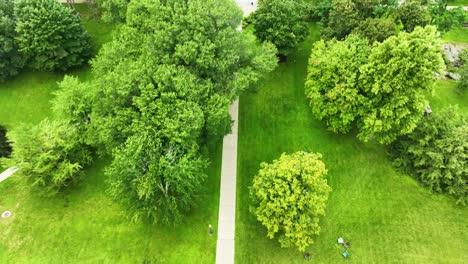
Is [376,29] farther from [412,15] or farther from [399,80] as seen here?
[399,80]

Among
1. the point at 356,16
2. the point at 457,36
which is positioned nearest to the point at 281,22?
the point at 356,16

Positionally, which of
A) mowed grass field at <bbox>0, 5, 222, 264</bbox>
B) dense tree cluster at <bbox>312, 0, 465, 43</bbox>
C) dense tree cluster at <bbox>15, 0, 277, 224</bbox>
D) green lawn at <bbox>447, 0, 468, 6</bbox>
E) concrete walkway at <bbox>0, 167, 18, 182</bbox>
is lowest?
mowed grass field at <bbox>0, 5, 222, 264</bbox>

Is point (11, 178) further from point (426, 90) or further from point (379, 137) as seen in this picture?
point (426, 90)

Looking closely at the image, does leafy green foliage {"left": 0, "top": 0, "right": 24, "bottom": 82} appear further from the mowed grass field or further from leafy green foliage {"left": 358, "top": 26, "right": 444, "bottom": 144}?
leafy green foliage {"left": 358, "top": 26, "right": 444, "bottom": 144}

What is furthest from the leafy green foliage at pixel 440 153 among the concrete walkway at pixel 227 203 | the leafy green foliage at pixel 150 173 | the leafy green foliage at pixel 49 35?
the leafy green foliage at pixel 49 35

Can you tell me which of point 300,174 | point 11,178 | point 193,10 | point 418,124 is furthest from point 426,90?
point 11,178

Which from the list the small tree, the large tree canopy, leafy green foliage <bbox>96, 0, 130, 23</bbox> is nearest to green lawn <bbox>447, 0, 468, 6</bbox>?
the large tree canopy
